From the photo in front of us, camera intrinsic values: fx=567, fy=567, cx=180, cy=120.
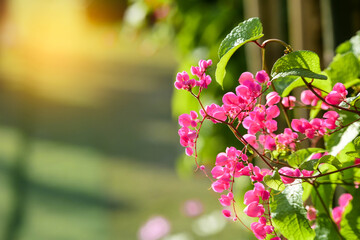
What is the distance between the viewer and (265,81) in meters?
0.59

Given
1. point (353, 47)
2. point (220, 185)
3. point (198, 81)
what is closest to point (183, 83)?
point (198, 81)

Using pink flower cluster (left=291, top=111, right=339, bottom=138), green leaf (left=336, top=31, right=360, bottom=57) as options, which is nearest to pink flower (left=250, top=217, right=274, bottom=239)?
pink flower cluster (left=291, top=111, right=339, bottom=138)

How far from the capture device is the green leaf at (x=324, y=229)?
68 cm

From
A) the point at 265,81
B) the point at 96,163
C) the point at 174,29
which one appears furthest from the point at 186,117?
the point at 96,163

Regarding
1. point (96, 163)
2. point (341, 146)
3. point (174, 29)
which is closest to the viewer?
point (341, 146)

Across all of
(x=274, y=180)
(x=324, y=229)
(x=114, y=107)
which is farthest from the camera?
(x=114, y=107)

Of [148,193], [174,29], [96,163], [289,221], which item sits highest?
[96,163]

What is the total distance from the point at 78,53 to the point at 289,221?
22.9 ft

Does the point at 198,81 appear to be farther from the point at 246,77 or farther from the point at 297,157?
the point at 297,157

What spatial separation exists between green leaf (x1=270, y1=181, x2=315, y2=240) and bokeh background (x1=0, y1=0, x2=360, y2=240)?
724 millimetres

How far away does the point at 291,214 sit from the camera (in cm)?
61

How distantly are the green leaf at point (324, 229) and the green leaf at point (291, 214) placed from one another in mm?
71

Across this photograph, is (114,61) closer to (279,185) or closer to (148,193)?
(148,193)

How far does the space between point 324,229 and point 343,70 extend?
236 millimetres
